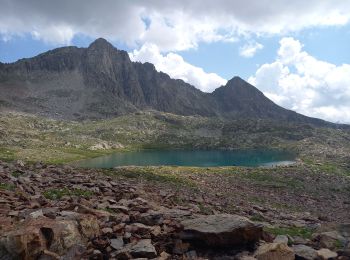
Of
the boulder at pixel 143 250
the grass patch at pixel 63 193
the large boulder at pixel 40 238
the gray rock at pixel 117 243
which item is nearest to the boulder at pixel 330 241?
the boulder at pixel 143 250

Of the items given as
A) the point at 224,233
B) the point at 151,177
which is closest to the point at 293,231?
the point at 224,233

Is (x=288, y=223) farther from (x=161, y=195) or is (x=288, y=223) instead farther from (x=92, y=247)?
(x=92, y=247)

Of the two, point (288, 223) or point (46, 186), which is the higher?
point (46, 186)

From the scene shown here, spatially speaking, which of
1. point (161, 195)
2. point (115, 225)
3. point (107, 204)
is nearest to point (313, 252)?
point (115, 225)

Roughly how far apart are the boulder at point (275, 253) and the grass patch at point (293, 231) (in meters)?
8.28

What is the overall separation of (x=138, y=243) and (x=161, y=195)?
17969 millimetres

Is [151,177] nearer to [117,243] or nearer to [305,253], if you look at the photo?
[117,243]

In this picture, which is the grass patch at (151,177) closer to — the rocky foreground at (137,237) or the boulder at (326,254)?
the rocky foreground at (137,237)

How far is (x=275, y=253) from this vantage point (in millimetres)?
15492

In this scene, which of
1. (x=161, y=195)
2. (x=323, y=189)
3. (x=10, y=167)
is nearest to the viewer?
(x=161, y=195)

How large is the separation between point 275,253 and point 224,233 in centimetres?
234

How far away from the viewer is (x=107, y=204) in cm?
2412

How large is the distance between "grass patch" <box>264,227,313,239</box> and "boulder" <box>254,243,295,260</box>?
326 inches

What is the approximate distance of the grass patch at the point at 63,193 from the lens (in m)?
25.8
